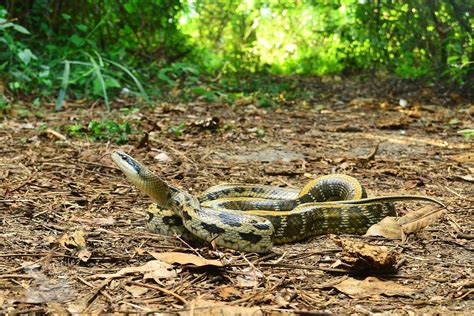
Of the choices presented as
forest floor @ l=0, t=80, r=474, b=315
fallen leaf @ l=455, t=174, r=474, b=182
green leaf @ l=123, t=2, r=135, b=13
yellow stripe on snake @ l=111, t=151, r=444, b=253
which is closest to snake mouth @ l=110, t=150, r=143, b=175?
yellow stripe on snake @ l=111, t=151, r=444, b=253

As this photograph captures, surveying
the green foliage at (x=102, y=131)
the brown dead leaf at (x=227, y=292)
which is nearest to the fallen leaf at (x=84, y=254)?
the brown dead leaf at (x=227, y=292)

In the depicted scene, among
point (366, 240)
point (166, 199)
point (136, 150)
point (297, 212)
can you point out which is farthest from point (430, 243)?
point (136, 150)

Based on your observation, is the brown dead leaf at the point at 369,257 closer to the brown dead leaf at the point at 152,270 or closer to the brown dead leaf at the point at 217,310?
the brown dead leaf at the point at 217,310

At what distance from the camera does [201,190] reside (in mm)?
5047

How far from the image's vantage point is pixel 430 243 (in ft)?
12.6

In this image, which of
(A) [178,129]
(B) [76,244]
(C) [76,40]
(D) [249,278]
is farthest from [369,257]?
(C) [76,40]

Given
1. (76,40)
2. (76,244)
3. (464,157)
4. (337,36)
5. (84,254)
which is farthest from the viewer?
(337,36)

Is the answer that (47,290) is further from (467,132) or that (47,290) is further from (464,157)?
(464,157)

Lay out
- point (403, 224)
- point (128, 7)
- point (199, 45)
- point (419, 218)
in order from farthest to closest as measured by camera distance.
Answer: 1. point (199, 45)
2. point (128, 7)
3. point (419, 218)
4. point (403, 224)

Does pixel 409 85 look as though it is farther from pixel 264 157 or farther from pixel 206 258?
pixel 206 258

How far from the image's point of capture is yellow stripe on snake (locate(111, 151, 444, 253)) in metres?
3.59

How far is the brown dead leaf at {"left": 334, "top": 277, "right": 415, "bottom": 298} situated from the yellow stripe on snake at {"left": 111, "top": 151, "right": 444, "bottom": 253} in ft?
2.22

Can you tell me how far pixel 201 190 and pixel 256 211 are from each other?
1101mm

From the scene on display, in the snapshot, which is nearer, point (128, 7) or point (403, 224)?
point (403, 224)
